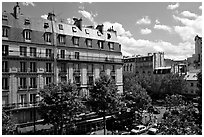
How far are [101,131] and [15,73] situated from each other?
11654 millimetres

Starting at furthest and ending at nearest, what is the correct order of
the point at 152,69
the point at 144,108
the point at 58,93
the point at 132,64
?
1. the point at 132,64
2. the point at 152,69
3. the point at 144,108
4. the point at 58,93

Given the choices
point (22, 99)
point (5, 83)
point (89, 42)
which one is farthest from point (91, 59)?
point (5, 83)

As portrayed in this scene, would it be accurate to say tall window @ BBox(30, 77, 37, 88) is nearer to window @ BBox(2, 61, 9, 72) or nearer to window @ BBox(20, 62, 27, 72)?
window @ BBox(20, 62, 27, 72)

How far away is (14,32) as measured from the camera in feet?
82.2

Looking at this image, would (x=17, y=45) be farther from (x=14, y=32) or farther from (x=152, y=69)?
(x=152, y=69)

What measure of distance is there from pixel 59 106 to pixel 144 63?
49260mm

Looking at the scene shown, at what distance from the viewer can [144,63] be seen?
67000mm

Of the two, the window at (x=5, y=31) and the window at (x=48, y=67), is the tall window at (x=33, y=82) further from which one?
the window at (x=5, y=31)

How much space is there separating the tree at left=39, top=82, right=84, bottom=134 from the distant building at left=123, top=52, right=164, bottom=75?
46344 mm

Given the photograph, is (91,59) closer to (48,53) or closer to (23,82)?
(48,53)

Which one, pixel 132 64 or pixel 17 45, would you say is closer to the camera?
pixel 17 45

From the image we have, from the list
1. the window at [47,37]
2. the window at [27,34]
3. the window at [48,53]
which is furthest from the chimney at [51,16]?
the window at [48,53]

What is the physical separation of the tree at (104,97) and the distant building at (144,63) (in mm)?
41653

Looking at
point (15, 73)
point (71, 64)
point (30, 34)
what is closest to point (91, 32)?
point (71, 64)
